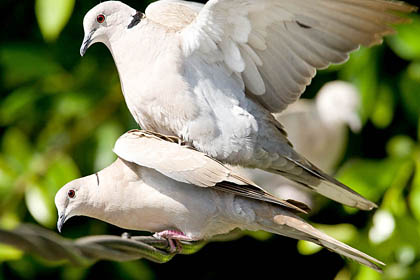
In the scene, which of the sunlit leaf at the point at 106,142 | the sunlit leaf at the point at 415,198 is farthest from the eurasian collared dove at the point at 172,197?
the sunlit leaf at the point at 106,142

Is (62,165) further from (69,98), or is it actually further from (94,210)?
(94,210)

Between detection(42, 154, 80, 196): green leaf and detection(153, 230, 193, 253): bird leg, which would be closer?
detection(153, 230, 193, 253): bird leg

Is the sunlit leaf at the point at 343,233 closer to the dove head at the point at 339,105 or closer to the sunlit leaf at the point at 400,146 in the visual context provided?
the sunlit leaf at the point at 400,146

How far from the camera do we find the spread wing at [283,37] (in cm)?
139

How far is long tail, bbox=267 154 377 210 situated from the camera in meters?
1.48

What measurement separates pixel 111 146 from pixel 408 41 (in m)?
0.97

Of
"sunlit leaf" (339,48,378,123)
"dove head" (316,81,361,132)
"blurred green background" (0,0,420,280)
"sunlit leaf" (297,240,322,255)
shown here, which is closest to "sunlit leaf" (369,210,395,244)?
"blurred green background" (0,0,420,280)

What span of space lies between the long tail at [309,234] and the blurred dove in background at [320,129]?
1212 millimetres

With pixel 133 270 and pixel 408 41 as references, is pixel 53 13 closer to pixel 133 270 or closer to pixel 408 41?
pixel 133 270

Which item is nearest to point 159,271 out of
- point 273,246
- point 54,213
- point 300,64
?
point 273,246

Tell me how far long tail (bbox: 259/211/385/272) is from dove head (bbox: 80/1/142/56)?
43 cm

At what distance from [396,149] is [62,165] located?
3.50 feet

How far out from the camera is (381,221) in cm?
210

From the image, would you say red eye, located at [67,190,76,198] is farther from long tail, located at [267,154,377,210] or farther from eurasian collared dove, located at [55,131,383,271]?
long tail, located at [267,154,377,210]
